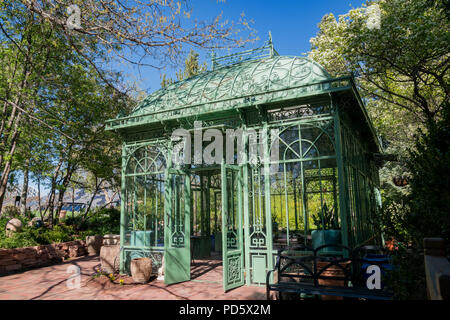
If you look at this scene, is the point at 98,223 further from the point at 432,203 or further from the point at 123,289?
the point at 432,203

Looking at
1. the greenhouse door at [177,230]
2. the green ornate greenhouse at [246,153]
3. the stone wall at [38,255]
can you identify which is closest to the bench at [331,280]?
the green ornate greenhouse at [246,153]

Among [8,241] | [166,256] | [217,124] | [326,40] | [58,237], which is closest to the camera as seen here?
[166,256]

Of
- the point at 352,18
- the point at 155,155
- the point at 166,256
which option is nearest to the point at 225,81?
the point at 155,155

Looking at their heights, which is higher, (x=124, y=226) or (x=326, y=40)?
(x=326, y=40)

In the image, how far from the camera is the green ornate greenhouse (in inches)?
239

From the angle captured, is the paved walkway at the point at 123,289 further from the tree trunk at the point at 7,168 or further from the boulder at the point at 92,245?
the boulder at the point at 92,245

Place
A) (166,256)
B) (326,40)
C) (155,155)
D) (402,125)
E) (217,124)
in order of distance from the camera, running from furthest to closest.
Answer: (402,125) → (326,40) → (155,155) → (217,124) → (166,256)

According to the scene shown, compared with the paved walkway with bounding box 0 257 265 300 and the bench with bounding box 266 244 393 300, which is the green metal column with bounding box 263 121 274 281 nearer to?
the paved walkway with bounding box 0 257 265 300

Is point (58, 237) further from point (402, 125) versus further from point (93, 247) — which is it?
point (402, 125)

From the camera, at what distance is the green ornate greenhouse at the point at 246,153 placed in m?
6.08

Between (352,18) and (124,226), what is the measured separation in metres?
11.3

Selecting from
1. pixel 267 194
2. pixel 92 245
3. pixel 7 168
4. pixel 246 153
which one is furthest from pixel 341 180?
pixel 92 245

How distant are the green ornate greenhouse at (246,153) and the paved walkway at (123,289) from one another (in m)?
0.35

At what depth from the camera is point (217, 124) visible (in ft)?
24.6
